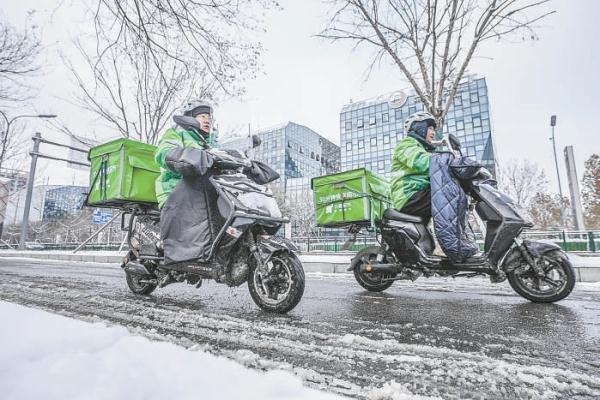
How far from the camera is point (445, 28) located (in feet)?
31.8

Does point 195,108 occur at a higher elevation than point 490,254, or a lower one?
higher

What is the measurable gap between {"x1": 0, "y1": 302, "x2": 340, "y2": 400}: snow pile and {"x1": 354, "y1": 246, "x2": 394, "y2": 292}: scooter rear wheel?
270 centimetres

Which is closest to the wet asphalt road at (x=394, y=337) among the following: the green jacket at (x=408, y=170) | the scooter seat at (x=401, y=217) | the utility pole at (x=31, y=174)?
the scooter seat at (x=401, y=217)

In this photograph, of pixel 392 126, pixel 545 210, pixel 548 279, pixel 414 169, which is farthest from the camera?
pixel 392 126

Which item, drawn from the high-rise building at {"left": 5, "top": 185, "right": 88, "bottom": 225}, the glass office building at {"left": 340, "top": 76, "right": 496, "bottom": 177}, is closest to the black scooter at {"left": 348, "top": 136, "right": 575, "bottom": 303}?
the high-rise building at {"left": 5, "top": 185, "right": 88, "bottom": 225}

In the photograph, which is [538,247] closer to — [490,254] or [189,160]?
[490,254]

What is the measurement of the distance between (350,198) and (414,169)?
3.18 ft

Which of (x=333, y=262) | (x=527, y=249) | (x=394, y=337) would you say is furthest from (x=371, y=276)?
(x=333, y=262)

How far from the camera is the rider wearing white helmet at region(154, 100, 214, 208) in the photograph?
2.52m

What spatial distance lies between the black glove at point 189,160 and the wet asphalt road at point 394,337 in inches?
41.1

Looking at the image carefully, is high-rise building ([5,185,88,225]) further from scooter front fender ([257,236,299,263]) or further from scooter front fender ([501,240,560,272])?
scooter front fender ([501,240,560,272])

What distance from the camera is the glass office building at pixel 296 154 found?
64.0 m

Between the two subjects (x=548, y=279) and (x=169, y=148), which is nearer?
(x=169, y=148)

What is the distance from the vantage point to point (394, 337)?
1.78m
